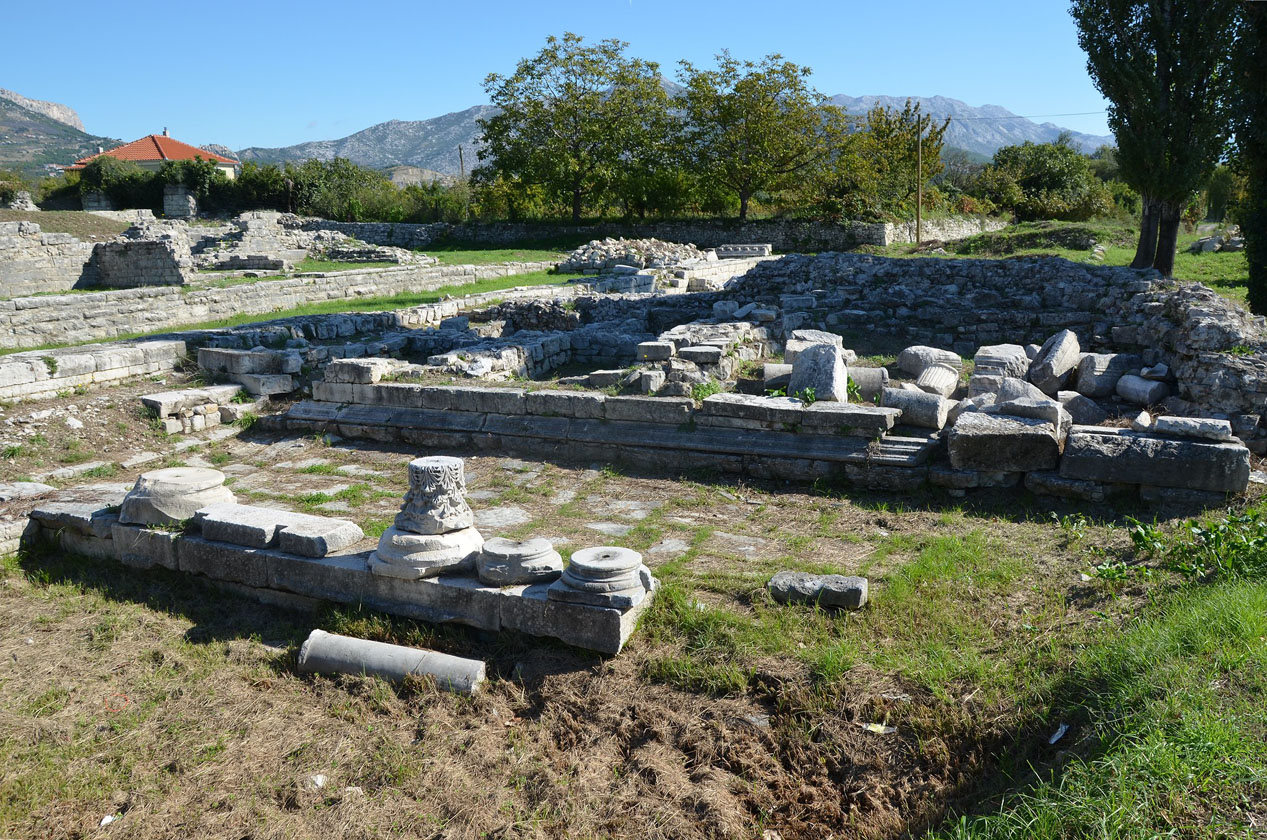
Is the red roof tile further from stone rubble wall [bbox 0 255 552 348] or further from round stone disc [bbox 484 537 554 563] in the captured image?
round stone disc [bbox 484 537 554 563]

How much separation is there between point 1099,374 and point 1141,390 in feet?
1.85

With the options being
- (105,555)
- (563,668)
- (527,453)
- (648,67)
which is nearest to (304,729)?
(563,668)

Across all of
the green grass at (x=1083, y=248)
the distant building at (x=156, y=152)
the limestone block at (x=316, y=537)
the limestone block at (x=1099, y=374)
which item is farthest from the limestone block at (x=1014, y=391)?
the distant building at (x=156, y=152)

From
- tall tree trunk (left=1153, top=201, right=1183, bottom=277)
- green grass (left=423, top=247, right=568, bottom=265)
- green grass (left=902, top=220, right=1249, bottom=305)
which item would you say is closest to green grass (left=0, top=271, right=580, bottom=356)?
green grass (left=423, top=247, right=568, bottom=265)

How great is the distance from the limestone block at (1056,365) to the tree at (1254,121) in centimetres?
901

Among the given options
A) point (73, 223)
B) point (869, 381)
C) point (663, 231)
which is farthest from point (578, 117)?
point (869, 381)

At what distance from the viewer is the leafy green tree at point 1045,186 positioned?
116 feet

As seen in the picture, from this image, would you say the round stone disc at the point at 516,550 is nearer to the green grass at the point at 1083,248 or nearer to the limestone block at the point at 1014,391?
the limestone block at the point at 1014,391

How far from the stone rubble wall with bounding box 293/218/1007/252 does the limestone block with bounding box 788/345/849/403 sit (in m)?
26.0

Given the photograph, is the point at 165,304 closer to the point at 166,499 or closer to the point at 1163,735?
the point at 166,499

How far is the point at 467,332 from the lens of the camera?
1332cm

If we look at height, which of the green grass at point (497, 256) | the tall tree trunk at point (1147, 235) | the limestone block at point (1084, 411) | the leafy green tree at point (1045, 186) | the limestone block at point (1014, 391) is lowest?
the limestone block at point (1084, 411)

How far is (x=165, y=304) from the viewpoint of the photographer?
52.2 feet

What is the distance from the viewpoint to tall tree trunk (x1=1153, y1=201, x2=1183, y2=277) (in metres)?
17.7
